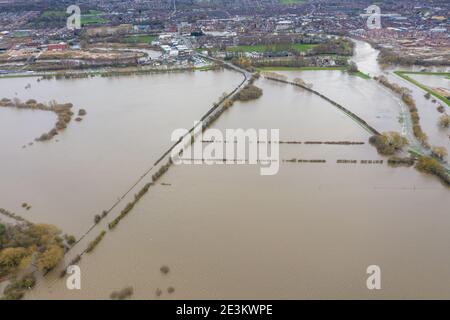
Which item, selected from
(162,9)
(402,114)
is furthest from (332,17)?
(402,114)

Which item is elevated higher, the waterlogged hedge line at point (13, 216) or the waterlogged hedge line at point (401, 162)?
the waterlogged hedge line at point (401, 162)

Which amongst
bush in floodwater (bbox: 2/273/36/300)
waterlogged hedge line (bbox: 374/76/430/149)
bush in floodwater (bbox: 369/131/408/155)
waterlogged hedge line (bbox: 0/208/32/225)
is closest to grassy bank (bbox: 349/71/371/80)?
waterlogged hedge line (bbox: 374/76/430/149)

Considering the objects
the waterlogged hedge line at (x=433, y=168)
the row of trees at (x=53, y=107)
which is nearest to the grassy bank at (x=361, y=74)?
the waterlogged hedge line at (x=433, y=168)

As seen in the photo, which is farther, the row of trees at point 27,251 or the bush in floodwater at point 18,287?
the row of trees at point 27,251

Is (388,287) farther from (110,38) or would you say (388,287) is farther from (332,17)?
(332,17)

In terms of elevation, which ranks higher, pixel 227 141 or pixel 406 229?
pixel 227 141

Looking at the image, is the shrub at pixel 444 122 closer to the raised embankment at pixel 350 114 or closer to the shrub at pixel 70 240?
the raised embankment at pixel 350 114

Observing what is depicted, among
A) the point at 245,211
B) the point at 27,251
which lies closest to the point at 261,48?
the point at 245,211

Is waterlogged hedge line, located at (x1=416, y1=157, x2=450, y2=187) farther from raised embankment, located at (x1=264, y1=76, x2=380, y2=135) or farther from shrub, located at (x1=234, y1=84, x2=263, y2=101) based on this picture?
shrub, located at (x1=234, y1=84, x2=263, y2=101)
